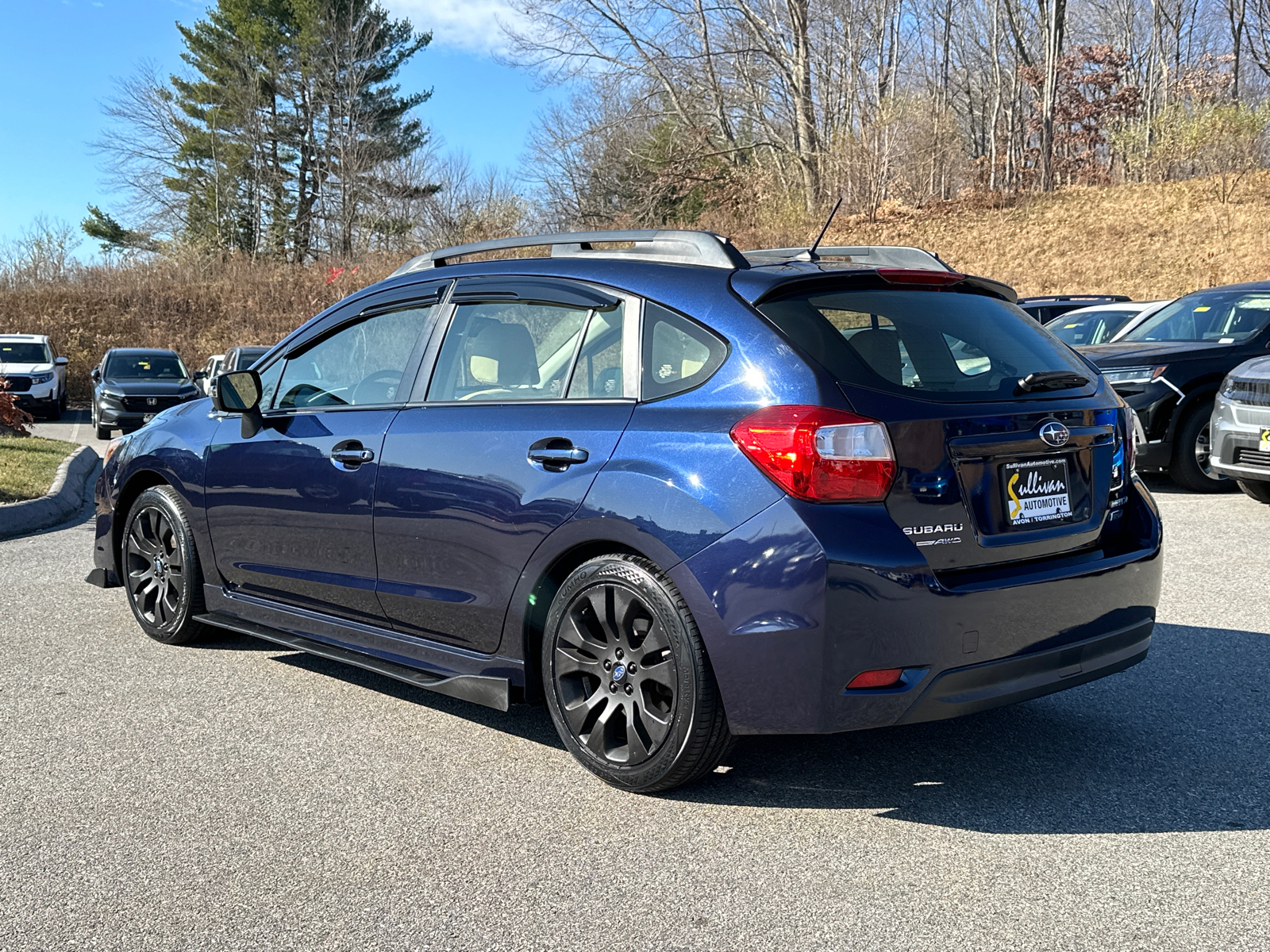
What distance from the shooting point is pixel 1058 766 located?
4.10 metres

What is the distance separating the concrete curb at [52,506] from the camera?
9766 millimetres

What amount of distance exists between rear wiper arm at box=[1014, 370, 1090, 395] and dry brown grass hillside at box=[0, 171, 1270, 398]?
28816mm

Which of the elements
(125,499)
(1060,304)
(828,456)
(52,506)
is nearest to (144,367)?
(52,506)

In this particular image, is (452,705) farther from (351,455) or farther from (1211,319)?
(1211,319)

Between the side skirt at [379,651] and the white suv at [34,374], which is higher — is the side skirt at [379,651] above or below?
below

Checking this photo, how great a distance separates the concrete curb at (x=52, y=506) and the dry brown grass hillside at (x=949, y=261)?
80.0 ft

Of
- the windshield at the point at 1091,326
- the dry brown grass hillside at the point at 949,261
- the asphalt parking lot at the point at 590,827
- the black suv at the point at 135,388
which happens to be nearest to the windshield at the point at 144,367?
the black suv at the point at 135,388

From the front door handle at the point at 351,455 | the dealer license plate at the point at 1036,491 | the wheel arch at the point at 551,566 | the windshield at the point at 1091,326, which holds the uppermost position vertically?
the windshield at the point at 1091,326

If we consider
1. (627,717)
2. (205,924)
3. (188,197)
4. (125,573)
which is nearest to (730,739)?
(627,717)

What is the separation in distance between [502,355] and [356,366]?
34.6 inches

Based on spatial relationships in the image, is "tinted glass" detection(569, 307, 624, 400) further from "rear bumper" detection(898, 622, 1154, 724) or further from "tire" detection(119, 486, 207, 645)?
"tire" detection(119, 486, 207, 645)

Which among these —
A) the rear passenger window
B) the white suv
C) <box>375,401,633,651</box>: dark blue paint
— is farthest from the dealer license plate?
the white suv

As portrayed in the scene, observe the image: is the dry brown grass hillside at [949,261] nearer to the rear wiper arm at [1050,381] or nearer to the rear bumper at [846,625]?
the rear wiper arm at [1050,381]

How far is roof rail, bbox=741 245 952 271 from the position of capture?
426cm
